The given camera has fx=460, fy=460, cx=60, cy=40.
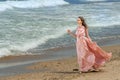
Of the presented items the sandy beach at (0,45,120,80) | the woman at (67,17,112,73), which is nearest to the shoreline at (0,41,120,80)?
the sandy beach at (0,45,120,80)

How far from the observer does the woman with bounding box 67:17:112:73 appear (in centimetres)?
1012

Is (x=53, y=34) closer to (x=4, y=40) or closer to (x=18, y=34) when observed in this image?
(x=18, y=34)

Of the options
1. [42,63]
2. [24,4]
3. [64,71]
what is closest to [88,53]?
[64,71]

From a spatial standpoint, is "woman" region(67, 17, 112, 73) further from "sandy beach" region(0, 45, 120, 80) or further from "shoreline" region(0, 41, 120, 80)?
"shoreline" region(0, 41, 120, 80)

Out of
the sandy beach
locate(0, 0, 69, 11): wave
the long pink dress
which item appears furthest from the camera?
locate(0, 0, 69, 11): wave

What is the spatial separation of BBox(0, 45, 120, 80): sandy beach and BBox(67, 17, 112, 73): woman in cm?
20

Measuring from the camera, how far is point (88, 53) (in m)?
10.2

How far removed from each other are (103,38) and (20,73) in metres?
7.24

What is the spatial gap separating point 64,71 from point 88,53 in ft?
2.80

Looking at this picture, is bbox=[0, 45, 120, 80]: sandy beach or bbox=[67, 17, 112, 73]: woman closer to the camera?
bbox=[0, 45, 120, 80]: sandy beach

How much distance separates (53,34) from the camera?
1825 cm

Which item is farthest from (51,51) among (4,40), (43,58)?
(4,40)

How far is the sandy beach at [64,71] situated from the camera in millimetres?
9471

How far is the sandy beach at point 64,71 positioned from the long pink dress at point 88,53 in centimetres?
21
